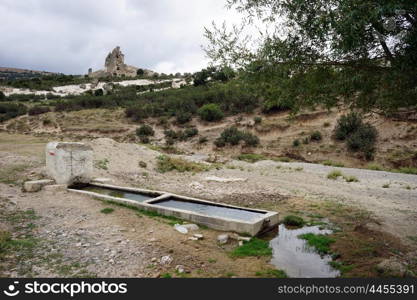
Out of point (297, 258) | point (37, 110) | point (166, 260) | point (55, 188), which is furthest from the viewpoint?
point (37, 110)

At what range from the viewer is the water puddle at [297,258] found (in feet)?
20.2

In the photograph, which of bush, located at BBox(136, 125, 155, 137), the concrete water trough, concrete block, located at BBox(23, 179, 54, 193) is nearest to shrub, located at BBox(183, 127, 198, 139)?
bush, located at BBox(136, 125, 155, 137)

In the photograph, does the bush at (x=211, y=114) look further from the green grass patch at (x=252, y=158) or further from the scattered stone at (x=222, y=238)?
the scattered stone at (x=222, y=238)

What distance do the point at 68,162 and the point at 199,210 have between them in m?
5.60

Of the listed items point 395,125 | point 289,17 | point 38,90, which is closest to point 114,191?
point 289,17

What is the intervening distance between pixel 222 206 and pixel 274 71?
16.2 feet

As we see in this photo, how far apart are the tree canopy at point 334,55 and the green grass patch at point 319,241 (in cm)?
314

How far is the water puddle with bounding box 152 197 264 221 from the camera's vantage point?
9.47m

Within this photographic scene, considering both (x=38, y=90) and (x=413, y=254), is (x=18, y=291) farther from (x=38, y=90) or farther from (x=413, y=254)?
Answer: (x=38, y=90)

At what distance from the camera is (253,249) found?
7082 mm

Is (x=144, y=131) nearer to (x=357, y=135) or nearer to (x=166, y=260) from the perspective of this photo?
(x=357, y=135)

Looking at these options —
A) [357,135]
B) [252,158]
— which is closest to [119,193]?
[252,158]

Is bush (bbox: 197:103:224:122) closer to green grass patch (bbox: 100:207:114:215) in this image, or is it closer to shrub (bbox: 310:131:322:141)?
shrub (bbox: 310:131:322:141)

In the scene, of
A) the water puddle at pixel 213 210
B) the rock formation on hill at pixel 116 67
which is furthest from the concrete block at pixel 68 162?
the rock formation on hill at pixel 116 67
